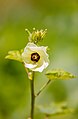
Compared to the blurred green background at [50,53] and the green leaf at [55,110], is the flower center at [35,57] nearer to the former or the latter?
the green leaf at [55,110]

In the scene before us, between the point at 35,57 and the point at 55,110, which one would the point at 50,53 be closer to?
the point at 55,110

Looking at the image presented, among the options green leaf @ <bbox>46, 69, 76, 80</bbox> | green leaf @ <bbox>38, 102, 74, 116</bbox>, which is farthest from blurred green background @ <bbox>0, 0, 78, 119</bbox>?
green leaf @ <bbox>46, 69, 76, 80</bbox>


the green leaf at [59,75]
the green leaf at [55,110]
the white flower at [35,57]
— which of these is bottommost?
the green leaf at [55,110]

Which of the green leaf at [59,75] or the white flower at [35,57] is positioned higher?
the white flower at [35,57]

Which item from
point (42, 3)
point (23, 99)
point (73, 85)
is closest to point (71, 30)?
point (73, 85)

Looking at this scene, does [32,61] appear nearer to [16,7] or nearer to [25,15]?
[25,15]

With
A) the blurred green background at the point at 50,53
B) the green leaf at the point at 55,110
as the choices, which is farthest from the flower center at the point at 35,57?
the blurred green background at the point at 50,53

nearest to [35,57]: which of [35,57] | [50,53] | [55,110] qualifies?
[35,57]
